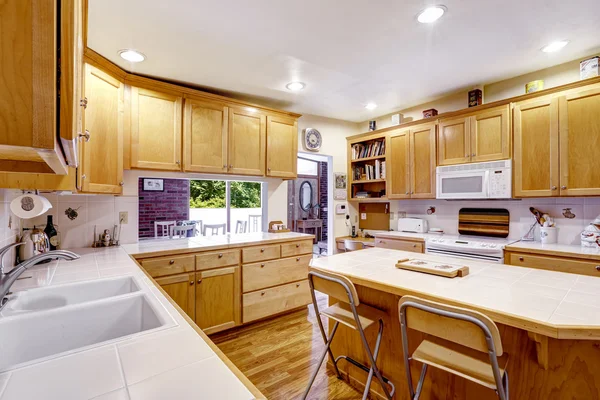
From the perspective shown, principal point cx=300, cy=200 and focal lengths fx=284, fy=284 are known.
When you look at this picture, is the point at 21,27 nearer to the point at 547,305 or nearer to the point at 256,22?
the point at 547,305

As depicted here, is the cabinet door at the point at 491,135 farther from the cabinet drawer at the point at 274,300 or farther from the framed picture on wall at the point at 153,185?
the framed picture on wall at the point at 153,185

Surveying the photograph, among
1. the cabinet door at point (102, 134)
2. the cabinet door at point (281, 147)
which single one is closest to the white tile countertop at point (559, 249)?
the cabinet door at point (281, 147)

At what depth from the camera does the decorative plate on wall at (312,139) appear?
4.00 meters

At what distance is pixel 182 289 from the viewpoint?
2.46 metres

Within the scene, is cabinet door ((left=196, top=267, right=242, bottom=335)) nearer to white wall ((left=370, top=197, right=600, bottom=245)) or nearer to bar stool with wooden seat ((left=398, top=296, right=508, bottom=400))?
bar stool with wooden seat ((left=398, top=296, right=508, bottom=400))

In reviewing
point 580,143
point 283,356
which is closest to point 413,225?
point 580,143

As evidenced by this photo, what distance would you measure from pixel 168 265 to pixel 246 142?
1.51 metres

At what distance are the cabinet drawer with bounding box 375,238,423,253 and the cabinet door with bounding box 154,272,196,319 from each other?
237 cm

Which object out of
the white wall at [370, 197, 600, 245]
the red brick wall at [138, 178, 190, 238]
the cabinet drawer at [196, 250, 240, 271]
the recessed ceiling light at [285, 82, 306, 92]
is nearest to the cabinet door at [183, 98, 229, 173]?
the recessed ceiling light at [285, 82, 306, 92]

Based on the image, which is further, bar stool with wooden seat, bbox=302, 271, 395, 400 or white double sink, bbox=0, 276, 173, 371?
bar stool with wooden seat, bbox=302, 271, 395, 400

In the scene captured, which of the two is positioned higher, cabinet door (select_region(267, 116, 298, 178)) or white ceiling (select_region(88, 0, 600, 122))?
white ceiling (select_region(88, 0, 600, 122))

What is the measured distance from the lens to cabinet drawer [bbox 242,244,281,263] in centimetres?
287

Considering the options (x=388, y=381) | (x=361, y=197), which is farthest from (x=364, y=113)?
(x=388, y=381)

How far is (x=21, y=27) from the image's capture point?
1.16 feet
